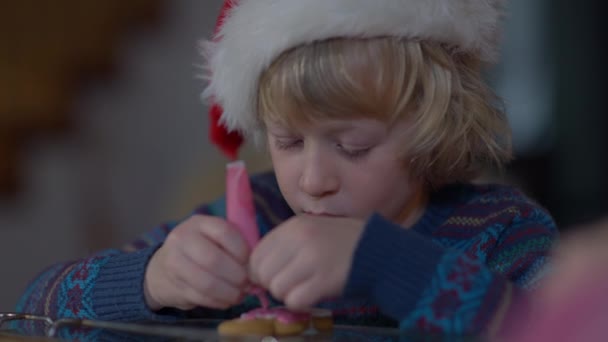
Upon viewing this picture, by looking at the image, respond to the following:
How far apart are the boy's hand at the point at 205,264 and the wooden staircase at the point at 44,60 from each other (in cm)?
169

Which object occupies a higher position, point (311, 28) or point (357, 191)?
point (311, 28)

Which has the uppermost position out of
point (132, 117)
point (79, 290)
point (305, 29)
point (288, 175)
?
point (305, 29)

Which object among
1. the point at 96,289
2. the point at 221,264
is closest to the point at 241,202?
the point at 221,264

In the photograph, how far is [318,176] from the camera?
736 millimetres

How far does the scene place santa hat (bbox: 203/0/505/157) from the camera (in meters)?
0.77

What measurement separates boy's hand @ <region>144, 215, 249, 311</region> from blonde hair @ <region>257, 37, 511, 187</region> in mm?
141

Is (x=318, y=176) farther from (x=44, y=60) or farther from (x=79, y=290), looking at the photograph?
(x=44, y=60)

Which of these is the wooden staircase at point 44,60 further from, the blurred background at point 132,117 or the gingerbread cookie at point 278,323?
the gingerbread cookie at point 278,323

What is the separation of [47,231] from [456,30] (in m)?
1.79

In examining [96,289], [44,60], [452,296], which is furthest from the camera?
[44,60]

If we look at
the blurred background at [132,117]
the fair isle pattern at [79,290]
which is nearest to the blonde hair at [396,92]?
the fair isle pattern at [79,290]

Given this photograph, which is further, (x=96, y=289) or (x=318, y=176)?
(x=96, y=289)

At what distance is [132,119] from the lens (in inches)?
98.4

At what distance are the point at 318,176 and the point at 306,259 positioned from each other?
14cm
